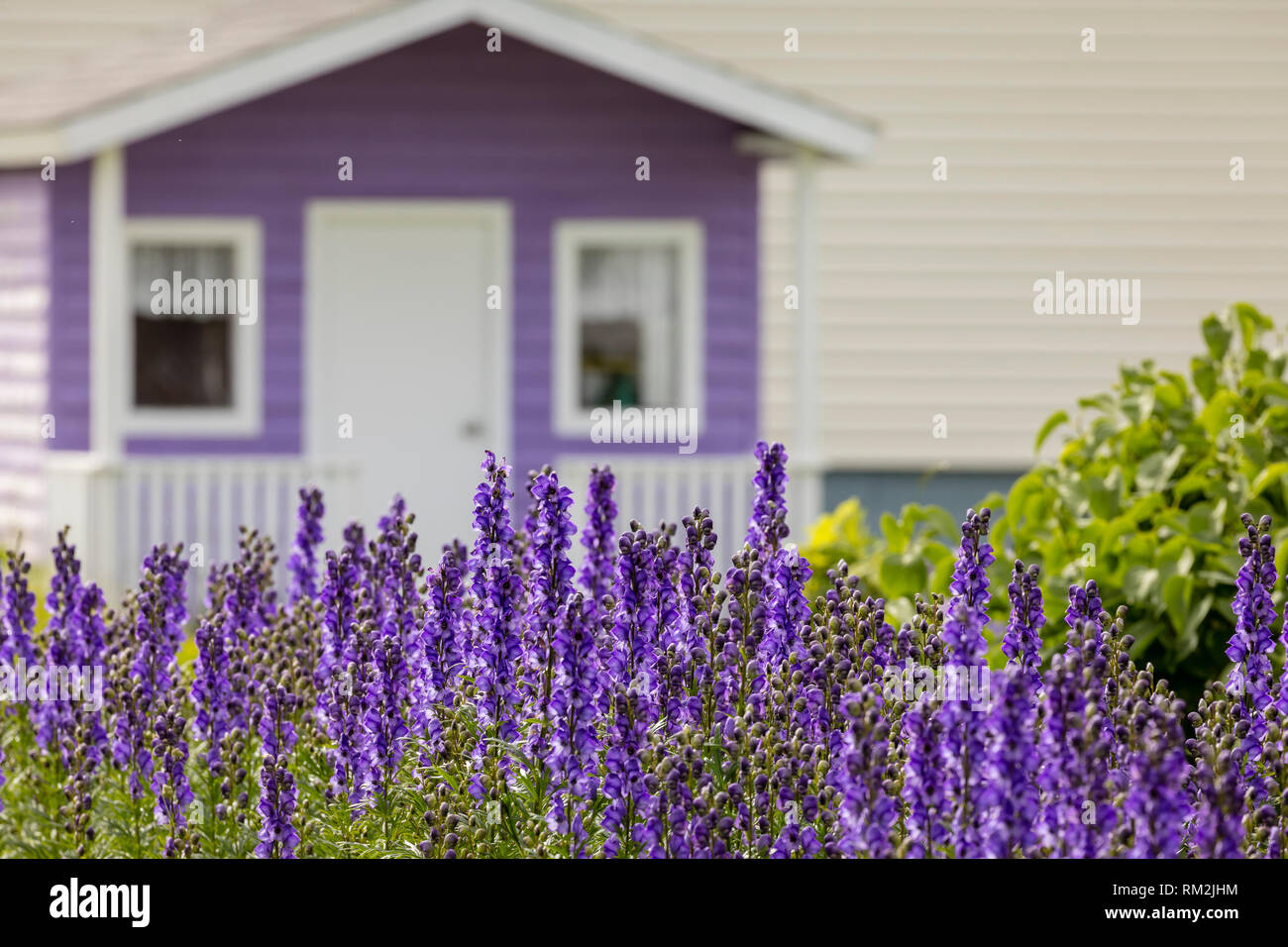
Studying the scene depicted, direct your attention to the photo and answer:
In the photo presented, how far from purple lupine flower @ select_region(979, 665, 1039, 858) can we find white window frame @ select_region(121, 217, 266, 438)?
9730mm

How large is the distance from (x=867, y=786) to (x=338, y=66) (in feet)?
31.9

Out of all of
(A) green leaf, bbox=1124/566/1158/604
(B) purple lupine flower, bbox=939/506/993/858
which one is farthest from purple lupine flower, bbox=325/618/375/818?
(A) green leaf, bbox=1124/566/1158/604

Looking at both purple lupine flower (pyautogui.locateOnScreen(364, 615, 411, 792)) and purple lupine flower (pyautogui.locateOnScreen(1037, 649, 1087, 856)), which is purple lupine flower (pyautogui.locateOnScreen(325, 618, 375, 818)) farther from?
purple lupine flower (pyautogui.locateOnScreen(1037, 649, 1087, 856))

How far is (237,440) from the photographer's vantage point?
11805 millimetres

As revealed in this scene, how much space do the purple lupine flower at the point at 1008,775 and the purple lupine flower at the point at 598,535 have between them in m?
0.78

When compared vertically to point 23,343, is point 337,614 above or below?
below

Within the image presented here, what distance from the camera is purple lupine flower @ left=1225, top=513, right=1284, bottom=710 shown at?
3166 millimetres

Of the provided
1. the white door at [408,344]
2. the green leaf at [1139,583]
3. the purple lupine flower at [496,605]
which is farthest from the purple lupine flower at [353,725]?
the white door at [408,344]

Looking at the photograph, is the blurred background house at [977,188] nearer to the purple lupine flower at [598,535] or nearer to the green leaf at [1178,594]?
the green leaf at [1178,594]

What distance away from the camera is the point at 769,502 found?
352 centimetres

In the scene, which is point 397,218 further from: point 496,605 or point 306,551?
point 496,605

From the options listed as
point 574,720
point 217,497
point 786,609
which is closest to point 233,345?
point 217,497

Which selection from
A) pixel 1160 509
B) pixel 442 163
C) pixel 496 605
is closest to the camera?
pixel 496 605

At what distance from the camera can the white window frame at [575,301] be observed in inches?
467
